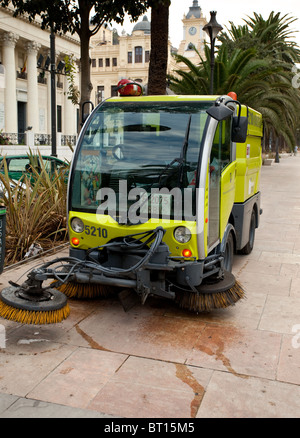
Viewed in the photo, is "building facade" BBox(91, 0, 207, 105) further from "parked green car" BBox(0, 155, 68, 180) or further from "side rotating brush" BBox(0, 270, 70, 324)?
"side rotating brush" BBox(0, 270, 70, 324)

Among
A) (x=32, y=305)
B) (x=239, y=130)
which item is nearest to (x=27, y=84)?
(x=239, y=130)

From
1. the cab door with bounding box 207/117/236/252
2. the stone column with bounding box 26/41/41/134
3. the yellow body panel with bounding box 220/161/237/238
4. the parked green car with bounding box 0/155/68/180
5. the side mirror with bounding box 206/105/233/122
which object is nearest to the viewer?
the side mirror with bounding box 206/105/233/122

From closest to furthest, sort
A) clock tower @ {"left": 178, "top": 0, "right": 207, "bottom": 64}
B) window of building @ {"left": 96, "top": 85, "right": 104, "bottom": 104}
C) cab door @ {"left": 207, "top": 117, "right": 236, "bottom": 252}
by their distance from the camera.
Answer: cab door @ {"left": 207, "top": 117, "right": 236, "bottom": 252}
window of building @ {"left": 96, "top": 85, "right": 104, "bottom": 104}
clock tower @ {"left": 178, "top": 0, "right": 207, "bottom": 64}

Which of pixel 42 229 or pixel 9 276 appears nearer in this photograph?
pixel 9 276

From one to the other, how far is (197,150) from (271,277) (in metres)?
2.79

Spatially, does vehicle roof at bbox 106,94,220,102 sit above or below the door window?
above

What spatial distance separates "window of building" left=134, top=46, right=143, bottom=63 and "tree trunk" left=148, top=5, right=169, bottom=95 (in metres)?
71.4

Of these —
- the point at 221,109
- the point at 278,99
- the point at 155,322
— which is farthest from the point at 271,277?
the point at 278,99

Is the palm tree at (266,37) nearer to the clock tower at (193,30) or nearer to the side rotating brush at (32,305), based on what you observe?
the side rotating brush at (32,305)

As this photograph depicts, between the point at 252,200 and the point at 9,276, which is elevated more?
the point at 252,200

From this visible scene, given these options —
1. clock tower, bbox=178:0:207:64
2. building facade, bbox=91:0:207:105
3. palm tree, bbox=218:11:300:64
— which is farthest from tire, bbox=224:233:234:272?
clock tower, bbox=178:0:207:64

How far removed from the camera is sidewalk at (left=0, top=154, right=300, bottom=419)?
11.4 ft

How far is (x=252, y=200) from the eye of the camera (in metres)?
7.85
